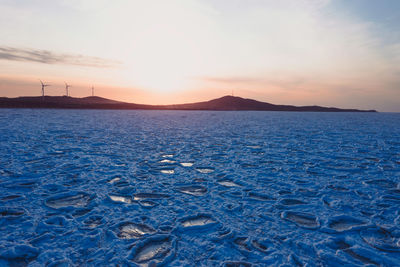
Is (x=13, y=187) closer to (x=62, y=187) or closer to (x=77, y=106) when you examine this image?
(x=62, y=187)

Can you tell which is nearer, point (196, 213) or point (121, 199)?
point (196, 213)

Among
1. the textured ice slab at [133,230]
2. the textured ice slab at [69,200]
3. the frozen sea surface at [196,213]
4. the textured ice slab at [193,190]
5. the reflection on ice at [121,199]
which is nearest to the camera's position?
the frozen sea surface at [196,213]

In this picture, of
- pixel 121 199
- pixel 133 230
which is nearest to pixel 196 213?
pixel 133 230

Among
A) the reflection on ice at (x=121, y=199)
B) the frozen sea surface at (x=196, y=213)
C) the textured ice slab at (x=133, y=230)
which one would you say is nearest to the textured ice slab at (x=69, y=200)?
the frozen sea surface at (x=196, y=213)

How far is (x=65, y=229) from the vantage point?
193 inches

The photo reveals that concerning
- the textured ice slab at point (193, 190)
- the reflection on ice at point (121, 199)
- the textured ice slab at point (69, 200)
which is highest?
the textured ice slab at point (193, 190)

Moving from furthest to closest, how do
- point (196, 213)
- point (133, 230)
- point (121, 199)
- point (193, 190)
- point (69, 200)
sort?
1. point (193, 190)
2. point (121, 199)
3. point (69, 200)
4. point (196, 213)
5. point (133, 230)

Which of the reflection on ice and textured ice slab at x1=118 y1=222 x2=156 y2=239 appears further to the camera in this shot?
the reflection on ice

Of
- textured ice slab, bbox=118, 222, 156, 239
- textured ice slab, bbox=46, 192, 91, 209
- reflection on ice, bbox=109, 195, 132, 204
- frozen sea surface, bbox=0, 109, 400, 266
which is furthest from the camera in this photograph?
reflection on ice, bbox=109, 195, 132, 204

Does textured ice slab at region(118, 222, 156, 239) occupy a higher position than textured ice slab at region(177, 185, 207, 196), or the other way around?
textured ice slab at region(177, 185, 207, 196)

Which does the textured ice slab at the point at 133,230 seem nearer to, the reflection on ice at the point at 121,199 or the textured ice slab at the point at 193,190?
the reflection on ice at the point at 121,199

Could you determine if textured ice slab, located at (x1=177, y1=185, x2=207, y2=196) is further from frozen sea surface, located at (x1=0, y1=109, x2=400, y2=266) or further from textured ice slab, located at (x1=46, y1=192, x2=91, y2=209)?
textured ice slab, located at (x1=46, y1=192, x2=91, y2=209)

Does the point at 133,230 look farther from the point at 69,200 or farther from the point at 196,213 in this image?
the point at 69,200

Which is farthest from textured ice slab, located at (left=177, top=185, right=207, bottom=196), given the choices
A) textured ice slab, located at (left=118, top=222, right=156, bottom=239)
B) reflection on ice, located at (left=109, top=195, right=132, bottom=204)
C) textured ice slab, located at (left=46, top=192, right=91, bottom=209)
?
textured ice slab, located at (left=46, top=192, right=91, bottom=209)
